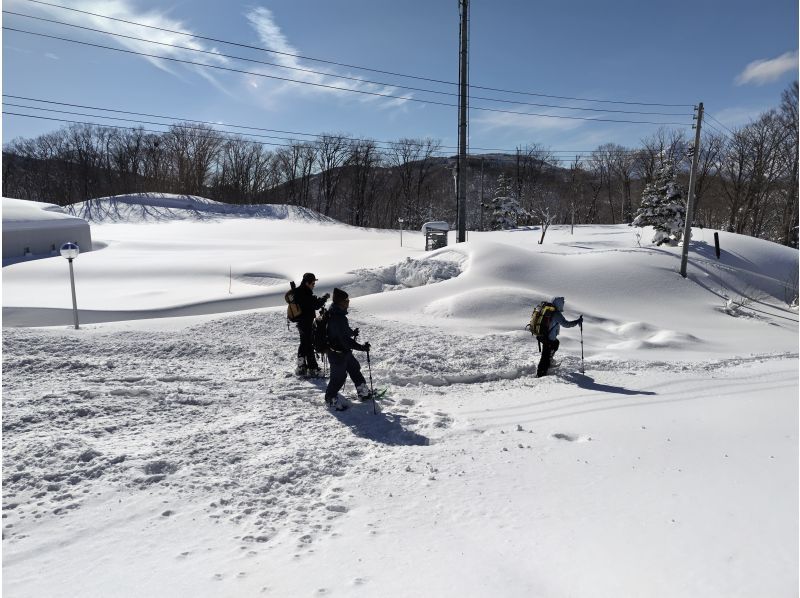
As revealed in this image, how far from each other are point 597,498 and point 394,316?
7734 mm

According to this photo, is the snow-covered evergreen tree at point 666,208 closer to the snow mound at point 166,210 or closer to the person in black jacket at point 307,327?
the person in black jacket at point 307,327

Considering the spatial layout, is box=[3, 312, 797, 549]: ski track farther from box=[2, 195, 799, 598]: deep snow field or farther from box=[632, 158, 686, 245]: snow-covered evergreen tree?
box=[632, 158, 686, 245]: snow-covered evergreen tree

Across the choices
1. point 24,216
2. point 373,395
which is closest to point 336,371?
point 373,395

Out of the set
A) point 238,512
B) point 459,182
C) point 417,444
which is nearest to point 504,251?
point 459,182

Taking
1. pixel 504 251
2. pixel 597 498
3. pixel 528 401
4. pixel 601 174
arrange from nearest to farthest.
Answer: pixel 597 498 < pixel 528 401 < pixel 504 251 < pixel 601 174

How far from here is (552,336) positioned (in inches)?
299

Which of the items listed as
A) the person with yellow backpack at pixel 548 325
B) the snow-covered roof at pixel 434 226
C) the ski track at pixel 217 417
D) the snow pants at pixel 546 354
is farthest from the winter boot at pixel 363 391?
the snow-covered roof at pixel 434 226

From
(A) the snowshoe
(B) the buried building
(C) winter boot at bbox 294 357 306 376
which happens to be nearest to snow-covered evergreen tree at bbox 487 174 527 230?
(B) the buried building

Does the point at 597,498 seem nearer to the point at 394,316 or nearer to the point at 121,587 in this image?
the point at 121,587

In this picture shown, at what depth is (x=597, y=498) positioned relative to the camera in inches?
157

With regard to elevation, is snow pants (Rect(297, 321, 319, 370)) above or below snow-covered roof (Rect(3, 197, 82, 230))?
below

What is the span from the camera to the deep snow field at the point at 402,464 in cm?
304

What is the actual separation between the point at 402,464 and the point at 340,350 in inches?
71.2

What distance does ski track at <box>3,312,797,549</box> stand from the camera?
384cm
